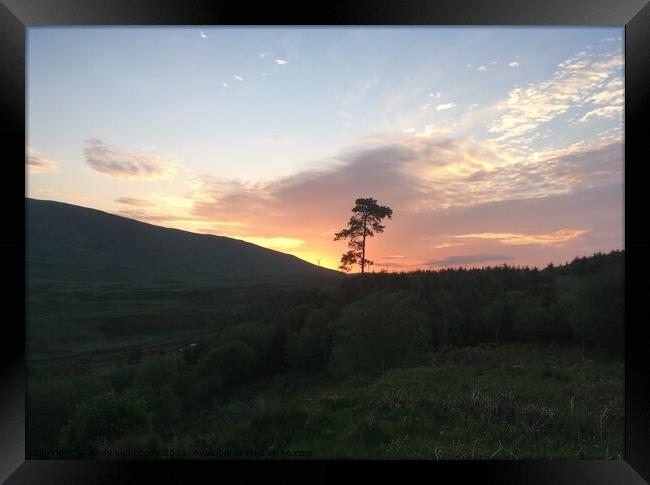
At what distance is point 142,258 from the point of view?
19.2 meters

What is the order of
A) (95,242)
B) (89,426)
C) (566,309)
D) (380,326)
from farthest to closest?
(95,242)
(566,309)
(380,326)
(89,426)

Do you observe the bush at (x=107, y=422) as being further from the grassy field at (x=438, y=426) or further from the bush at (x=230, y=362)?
the bush at (x=230, y=362)

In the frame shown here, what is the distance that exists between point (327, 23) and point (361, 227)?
351 inches

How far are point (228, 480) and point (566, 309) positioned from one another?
50.4ft

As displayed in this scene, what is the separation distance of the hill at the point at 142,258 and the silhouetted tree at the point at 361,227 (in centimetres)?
476

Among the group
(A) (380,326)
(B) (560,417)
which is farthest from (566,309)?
(B) (560,417)

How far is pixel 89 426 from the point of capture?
20.4 feet

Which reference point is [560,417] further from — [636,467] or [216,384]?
[216,384]

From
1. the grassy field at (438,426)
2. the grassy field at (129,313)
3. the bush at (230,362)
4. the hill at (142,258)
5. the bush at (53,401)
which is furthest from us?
the hill at (142,258)

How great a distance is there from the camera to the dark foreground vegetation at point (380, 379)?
428 centimetres

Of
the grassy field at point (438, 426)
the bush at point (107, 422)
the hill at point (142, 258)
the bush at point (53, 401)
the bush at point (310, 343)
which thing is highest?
the hill at point (142, 258)

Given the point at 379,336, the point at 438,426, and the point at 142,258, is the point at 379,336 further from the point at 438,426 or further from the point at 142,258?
the point at 142,258

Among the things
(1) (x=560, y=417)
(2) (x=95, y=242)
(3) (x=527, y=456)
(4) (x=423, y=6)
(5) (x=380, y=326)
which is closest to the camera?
(4) (x=423, y=6)

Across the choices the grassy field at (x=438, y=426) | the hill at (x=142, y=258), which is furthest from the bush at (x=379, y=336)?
the grassy field at (x=438, y=426)
